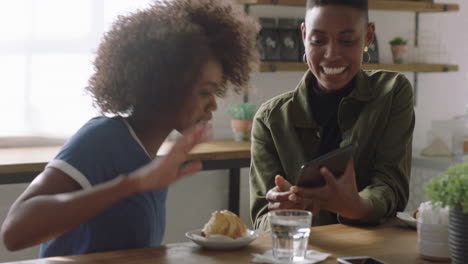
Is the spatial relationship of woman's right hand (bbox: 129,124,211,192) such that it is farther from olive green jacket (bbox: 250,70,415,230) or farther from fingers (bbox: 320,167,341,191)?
olive green jacket (bbox: 250,70,415,230)

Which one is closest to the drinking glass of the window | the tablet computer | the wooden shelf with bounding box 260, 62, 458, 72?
the tablet computer

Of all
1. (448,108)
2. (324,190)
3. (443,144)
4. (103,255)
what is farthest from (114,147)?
(448,108)

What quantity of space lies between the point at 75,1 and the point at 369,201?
2.15 m

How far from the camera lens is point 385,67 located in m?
4.36

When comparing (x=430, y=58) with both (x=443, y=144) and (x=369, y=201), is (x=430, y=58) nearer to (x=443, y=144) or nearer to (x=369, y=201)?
(x=443, y=144)

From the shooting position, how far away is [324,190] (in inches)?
69.2

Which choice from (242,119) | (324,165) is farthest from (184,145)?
(242,119)

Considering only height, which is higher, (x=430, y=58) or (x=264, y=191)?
(x=430, y=58)

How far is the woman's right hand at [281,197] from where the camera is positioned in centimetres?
183

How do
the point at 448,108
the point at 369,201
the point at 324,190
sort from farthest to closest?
the point at 448,108 → the point at 369,201 → the point at 324,190

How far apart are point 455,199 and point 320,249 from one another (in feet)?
1.16

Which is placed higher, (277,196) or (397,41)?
(397,41)

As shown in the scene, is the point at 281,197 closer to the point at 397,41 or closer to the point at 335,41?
the point at 335,41

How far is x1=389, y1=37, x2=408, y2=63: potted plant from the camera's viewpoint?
14.8 ft
